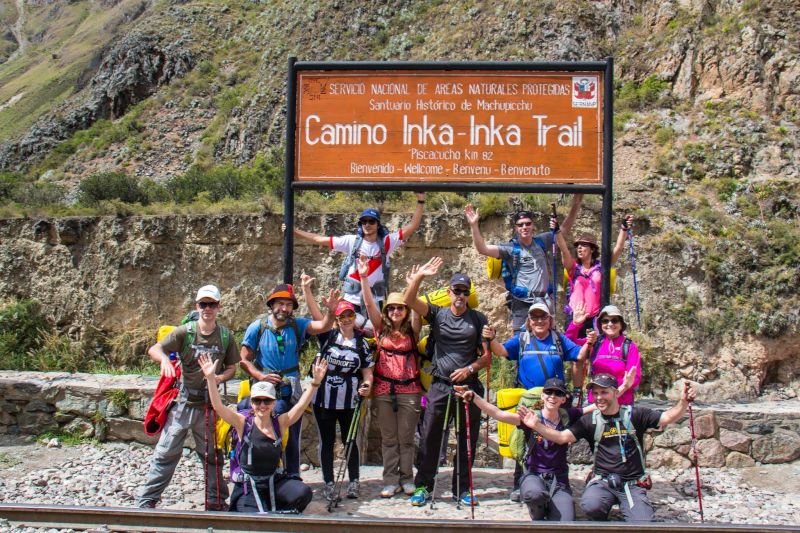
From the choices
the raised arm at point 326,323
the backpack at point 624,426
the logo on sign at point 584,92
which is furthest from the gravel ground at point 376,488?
the logo on sign at point 584,92

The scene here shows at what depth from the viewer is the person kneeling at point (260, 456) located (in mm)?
5129

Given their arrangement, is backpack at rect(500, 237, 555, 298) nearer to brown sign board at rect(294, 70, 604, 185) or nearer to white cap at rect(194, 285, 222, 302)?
brown sign board at rect(294, 70, 604, 185)

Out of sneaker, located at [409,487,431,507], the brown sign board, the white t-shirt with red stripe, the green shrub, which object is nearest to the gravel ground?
sneaker, located at [409,487,431,507]

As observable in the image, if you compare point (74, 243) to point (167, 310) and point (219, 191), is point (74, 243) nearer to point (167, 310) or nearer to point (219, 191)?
point (167, 310)

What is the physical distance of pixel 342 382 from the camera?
19.1ft

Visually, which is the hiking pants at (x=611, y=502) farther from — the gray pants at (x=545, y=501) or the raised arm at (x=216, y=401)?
the raised arm at (x=216, y=401)

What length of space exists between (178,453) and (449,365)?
2.33 metres

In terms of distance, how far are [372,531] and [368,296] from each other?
1864mm

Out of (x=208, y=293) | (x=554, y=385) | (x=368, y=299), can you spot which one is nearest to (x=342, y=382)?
(x=368, y=299)

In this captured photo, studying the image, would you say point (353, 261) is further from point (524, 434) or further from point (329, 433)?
point (524, 434)

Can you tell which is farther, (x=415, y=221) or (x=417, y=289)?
(x=415, y=221)

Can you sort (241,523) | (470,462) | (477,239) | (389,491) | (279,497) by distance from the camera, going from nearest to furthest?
(241,523) < (279,497) < (470,462) < (389,491) < (477,239)

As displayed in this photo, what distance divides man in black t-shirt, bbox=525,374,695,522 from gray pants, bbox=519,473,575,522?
0.13 meters

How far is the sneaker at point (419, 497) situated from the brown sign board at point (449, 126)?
9.01ft
